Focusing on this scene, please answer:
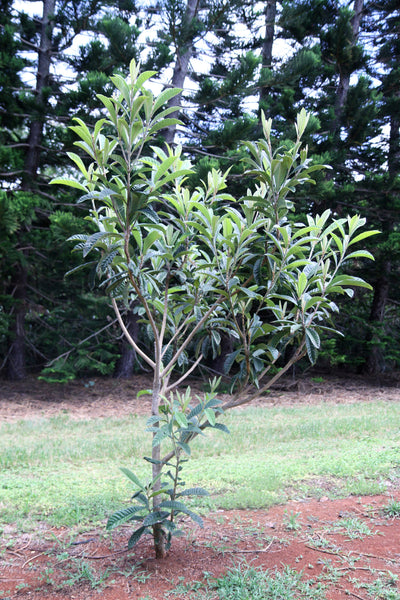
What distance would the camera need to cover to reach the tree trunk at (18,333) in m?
9.22

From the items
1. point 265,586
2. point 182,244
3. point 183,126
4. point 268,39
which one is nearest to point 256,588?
point 265,586

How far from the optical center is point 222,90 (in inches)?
332

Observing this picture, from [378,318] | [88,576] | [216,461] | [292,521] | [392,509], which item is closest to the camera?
[88,576]

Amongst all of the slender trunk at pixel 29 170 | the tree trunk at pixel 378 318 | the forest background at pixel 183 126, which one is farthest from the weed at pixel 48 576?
the tree trunk at pixel 378 318

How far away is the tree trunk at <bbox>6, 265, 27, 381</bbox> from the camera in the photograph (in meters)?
9.22

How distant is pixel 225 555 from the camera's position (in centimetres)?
251

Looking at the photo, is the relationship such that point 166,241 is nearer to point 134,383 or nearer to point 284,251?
point 284,251

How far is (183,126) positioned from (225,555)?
6909 millimetres

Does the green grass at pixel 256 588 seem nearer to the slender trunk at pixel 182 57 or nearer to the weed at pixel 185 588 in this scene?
the weed at pixel 185 588

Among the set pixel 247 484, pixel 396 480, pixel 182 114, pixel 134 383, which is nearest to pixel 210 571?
pixel 247 484

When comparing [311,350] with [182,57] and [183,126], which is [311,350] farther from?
[182,57]

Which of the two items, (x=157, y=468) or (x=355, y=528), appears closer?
(x=157, y=468)

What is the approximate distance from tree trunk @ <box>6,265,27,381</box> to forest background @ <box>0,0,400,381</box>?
0.09ft

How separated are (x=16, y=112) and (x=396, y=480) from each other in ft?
27.9
